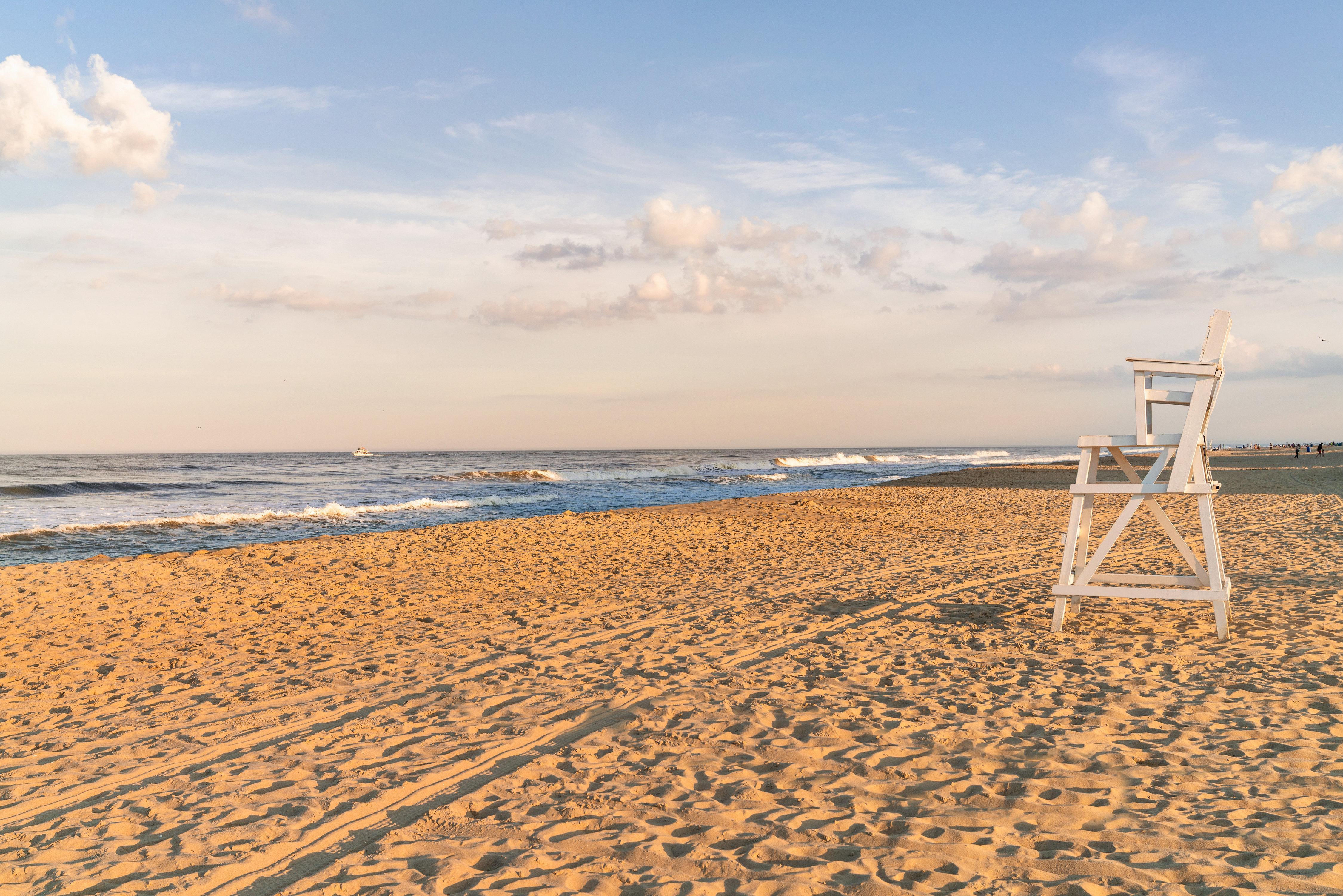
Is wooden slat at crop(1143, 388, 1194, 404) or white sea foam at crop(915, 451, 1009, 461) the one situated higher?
wooden slat at crop(1143, 388, 1194, 404)

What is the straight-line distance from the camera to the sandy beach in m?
3.01

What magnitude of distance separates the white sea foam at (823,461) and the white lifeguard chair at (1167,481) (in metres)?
56.5

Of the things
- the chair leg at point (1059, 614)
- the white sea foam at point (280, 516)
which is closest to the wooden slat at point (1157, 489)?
the chair leg at point (1059, 614)

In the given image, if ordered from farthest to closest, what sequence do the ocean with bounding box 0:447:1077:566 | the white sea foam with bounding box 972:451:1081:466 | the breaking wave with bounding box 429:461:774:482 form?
the white sea foam with bounding box 972:451:1081:466 → the breaking wave with bounding box 429:461:774:482 → the ocean with bounding box 0:447:1077:566

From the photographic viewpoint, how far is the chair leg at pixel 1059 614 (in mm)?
6438

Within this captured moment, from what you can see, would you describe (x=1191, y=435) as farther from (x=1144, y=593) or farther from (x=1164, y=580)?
(x=1164, y=580)

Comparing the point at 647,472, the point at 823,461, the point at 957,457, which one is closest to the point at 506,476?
the point at 647,472

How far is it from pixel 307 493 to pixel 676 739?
29.6 metres

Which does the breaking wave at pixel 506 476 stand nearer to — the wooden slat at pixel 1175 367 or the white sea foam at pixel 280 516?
the white sea foam at pixel 280 516

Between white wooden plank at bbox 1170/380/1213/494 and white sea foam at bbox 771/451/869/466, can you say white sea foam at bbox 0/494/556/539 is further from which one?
white sea foam at bbox 771/451/869/466

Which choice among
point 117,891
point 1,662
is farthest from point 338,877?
point 1,662

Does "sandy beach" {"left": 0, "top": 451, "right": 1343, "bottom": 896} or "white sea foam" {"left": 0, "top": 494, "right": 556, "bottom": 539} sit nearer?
"sandy beach" {"left": 0, "top": 451, "right": 1343, "bottom": 896}

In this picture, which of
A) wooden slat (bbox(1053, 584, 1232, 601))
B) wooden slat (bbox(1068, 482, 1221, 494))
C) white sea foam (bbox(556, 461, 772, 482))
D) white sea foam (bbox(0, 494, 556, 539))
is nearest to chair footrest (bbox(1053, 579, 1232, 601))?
wooden slat (bbox(1053, 584, 1232, 601))

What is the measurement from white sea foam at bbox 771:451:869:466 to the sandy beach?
55958 mm
